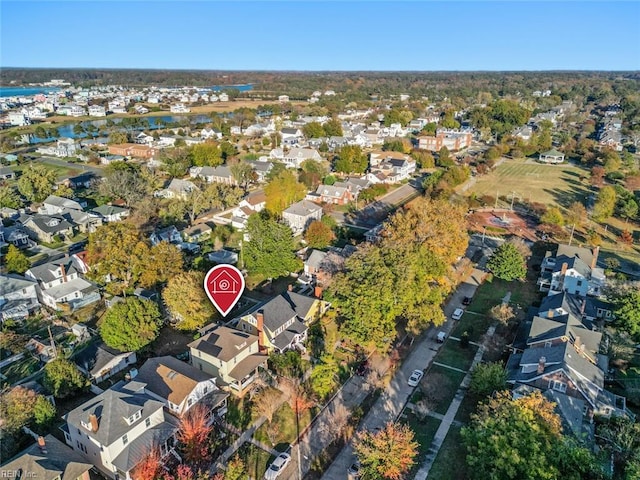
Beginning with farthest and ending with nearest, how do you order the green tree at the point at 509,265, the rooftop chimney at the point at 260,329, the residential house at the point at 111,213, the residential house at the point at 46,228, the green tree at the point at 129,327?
1. the residential house at the point at 111,213
2. the residential house at the point at 46,228
3. the green tree at the point at 509,265
4. the rooftop chimney at the point at 260,329
5. the green tree at the point at 129,327

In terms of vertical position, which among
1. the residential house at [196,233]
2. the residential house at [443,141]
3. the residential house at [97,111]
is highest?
the residential house at [97,111]

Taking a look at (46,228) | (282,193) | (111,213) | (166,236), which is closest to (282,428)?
(166,236)

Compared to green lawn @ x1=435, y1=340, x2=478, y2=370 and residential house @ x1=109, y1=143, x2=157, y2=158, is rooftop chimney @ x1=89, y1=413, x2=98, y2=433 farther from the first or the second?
residential house @ x1=109, y1=143, x2=157, y2=158

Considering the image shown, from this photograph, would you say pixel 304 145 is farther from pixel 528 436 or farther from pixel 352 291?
pixel 528 436

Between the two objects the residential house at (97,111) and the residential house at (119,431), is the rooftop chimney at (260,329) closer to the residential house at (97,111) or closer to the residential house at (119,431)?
the residential house at (119,431)

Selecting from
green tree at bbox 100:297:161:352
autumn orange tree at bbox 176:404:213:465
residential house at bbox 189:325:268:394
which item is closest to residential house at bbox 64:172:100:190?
green tree at bbox 100:297:161:352

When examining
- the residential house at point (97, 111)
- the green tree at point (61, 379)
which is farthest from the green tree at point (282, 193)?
the residential house at point (97, 111)

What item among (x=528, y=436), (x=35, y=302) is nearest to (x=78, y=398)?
(x=35, y=302)
